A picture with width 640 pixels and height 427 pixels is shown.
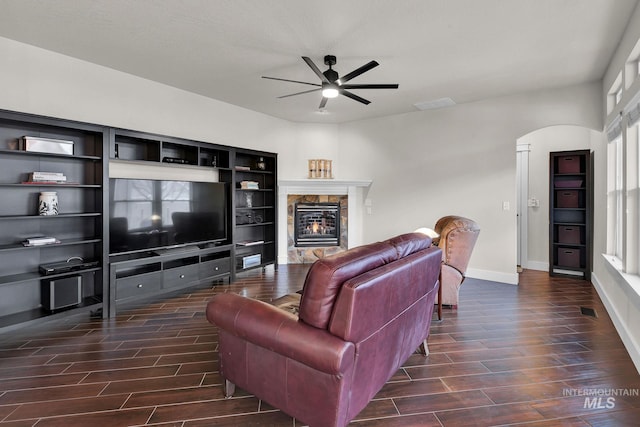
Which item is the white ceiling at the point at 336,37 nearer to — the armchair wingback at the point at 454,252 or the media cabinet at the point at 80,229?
the media cabinet at the point at 80,229

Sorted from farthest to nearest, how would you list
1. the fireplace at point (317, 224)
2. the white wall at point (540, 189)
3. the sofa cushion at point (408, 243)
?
the fireplace at point (317, 224), the white wall at point (540, 189), the sofa cushion at point (408, 243)

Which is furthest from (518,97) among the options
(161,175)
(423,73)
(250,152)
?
(161,175)

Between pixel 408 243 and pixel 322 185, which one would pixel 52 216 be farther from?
pixel 322 185

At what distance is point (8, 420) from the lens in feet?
5.90

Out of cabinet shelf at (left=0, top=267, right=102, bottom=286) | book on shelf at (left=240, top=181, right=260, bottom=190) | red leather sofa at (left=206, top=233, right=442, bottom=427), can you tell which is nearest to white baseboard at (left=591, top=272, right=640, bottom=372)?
red leather sofa at (left=206, top=233, right=442, bottom=427)

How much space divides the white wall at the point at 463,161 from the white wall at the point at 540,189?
1217 mm

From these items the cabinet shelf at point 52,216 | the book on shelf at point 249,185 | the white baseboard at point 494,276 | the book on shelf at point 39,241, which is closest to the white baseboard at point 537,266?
the white baseboard at point 494,276

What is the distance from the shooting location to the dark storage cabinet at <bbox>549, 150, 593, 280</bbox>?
4754 mm

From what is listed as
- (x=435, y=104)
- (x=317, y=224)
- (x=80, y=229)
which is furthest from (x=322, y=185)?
(x=80, y=229)

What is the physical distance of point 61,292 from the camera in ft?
9.97

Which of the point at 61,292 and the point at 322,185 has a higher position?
the point at 322,185

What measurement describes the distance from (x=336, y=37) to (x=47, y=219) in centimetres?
330

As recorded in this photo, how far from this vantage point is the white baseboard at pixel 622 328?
2372 millimetres

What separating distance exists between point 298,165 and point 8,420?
16.4 ft
